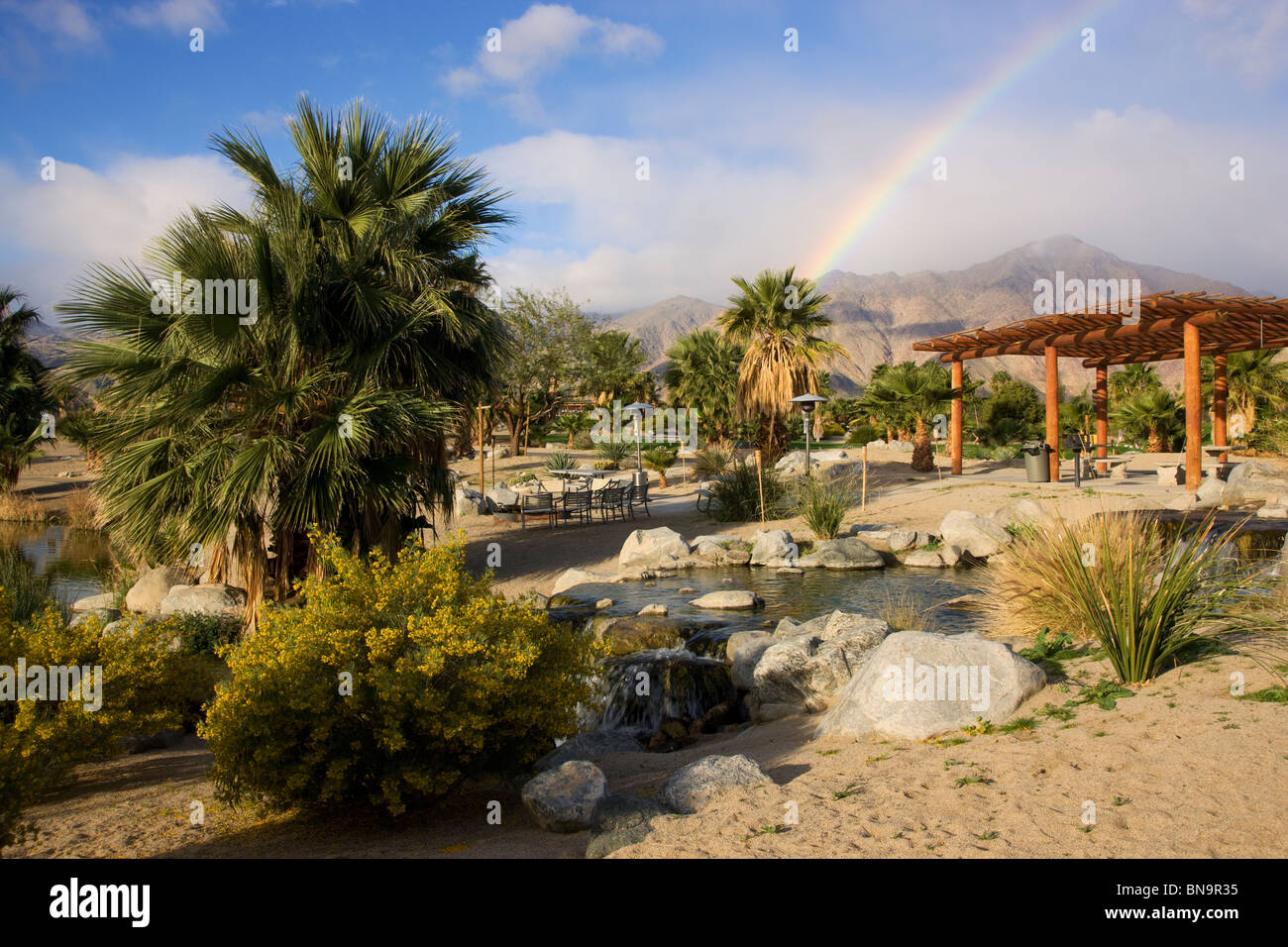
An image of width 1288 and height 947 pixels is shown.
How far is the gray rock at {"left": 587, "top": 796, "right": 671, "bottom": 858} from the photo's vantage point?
3615mm

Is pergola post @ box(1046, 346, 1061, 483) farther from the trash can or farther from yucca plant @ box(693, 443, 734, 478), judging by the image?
yucca plant @ box(693, 443, 734, 478)

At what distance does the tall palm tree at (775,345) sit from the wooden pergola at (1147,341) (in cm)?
333

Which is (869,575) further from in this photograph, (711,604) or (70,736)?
(70,736)

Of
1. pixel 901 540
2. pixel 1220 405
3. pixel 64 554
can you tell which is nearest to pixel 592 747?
pixel 901 540

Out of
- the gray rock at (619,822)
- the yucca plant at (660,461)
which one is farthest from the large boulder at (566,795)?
the yucca plant at (660,461)

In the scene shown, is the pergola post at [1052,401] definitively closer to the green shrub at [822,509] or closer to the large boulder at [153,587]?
the green shrub at [822,509]

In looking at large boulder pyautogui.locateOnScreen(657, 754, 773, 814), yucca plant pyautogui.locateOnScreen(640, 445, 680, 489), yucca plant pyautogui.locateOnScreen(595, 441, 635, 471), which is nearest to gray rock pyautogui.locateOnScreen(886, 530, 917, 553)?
large boulder pyautogui.locateOnScreen(657, 754, 773, 814)

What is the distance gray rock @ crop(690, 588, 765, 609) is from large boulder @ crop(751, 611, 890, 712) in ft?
9.30

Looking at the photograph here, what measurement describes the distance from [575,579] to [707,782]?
821cm

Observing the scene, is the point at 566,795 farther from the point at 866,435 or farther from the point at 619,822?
the point at 866,435

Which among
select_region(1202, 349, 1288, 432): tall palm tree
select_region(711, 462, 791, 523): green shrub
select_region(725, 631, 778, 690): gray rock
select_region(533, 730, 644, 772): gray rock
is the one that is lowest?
select_region(533, 730, 644, 772): gray rock

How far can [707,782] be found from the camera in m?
4.28
